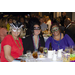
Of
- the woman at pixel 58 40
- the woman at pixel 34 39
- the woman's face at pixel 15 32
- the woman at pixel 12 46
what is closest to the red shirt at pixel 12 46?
the woman at pixel 12 46

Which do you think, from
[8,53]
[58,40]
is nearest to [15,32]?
[8,53]

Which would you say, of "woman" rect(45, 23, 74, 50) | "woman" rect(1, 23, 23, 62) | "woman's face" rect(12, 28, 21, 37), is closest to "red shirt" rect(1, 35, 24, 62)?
"woman" rect(1, 23, 23, 62)

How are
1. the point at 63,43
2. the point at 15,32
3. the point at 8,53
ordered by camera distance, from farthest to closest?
the point at 63,43 → the point at 15,32 → the point at 8,53

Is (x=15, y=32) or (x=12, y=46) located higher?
(x=15, y=32)

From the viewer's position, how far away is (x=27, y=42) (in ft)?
9.90

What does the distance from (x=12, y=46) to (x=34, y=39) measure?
0.74 meters

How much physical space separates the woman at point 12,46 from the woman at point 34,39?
349mm

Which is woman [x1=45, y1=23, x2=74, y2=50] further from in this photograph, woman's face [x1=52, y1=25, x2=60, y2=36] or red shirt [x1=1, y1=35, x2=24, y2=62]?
red shirt [x1=1, y1=35, x2=24, y2=62]

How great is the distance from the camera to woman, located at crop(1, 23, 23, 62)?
2344mm

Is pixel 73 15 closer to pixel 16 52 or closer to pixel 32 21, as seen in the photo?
pixel 32 21

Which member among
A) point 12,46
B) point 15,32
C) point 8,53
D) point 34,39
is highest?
point 15,32

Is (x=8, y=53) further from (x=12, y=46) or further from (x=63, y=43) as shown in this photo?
(x=63, y=43)

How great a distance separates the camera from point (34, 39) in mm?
3031

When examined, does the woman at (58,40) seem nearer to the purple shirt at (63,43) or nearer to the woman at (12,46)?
the purple shirt at (63,43)
